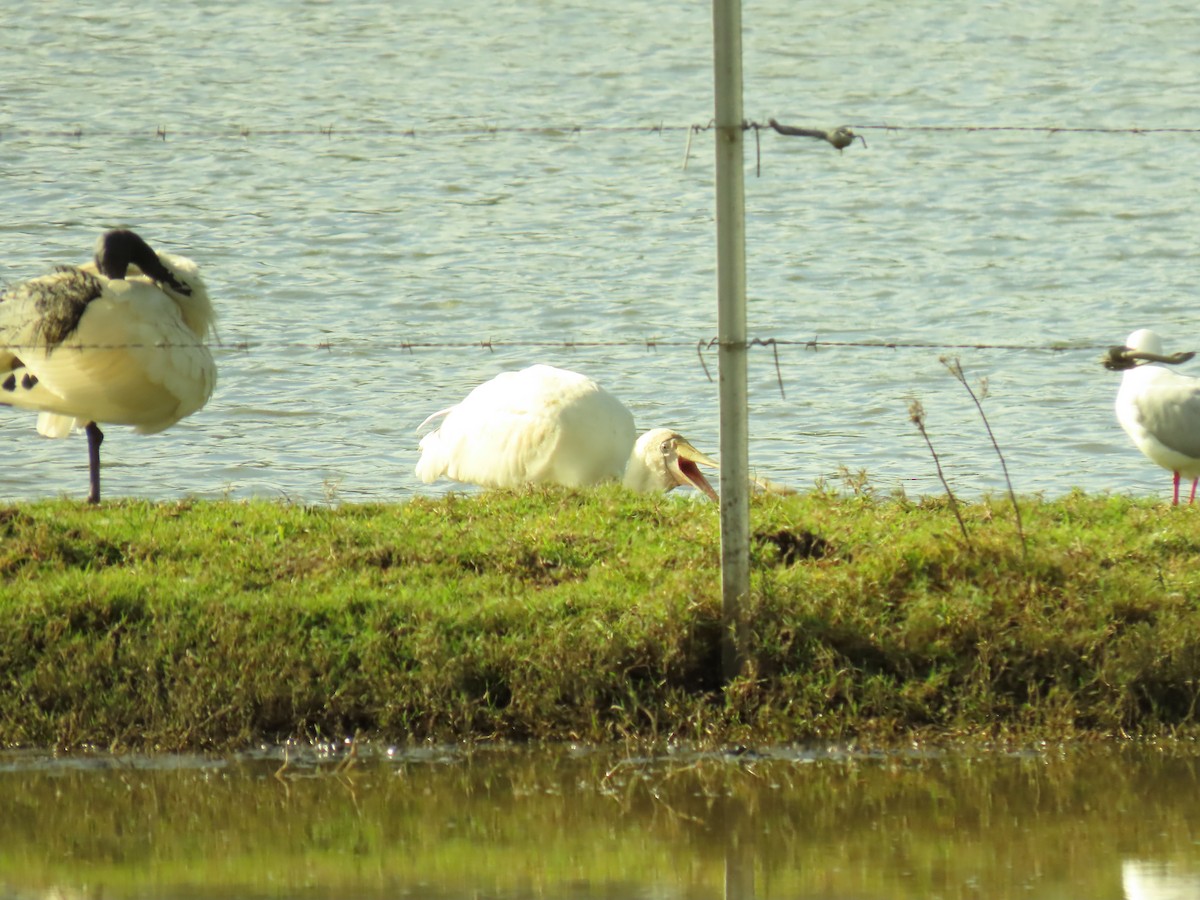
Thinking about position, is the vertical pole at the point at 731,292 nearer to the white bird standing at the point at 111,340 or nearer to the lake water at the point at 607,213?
the lake water at the point at 607,213

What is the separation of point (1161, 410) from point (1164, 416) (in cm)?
3

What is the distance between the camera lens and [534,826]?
4.80 meters

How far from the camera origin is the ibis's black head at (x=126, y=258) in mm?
7000

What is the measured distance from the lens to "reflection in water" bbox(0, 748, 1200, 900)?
4367mm

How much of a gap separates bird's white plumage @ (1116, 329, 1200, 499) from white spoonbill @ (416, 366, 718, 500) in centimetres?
183

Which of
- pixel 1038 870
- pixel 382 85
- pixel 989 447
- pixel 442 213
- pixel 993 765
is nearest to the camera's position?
pixel 1038 870

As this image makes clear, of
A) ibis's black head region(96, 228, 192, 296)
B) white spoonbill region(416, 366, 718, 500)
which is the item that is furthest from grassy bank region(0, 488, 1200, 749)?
white spoonbill region(416, 366, 718, 500)

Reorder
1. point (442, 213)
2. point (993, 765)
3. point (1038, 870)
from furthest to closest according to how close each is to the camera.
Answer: point (442, 213) < point (993, 765) < point (1038, 870)

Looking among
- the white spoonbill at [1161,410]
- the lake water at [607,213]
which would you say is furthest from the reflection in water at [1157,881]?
the white spoonbill at [1161,410]

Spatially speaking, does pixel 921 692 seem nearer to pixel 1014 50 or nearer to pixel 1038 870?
pixel 1038 870

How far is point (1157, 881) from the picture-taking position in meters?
4.29

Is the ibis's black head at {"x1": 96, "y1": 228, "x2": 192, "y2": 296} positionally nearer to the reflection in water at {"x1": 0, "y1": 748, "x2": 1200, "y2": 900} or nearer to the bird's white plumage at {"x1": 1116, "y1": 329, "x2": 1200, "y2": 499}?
the reflection in water at {"x1": 0, "y1": 748, "x2": 1200, "y2": 900}

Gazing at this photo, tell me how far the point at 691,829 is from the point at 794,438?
574cm

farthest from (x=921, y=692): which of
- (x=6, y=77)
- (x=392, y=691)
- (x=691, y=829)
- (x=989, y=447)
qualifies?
(x=6, y=77)
